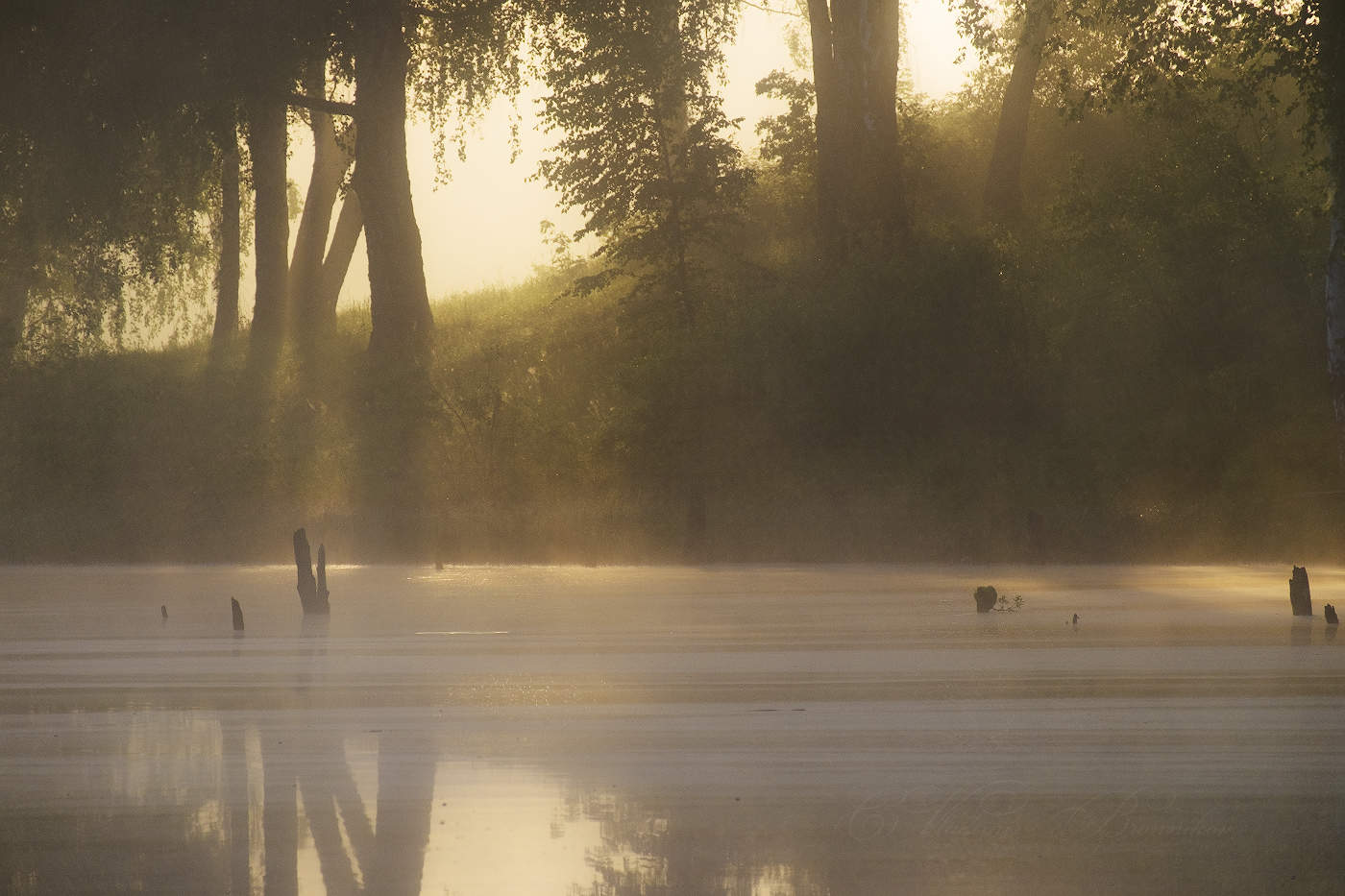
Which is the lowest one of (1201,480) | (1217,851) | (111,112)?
(1217,851)

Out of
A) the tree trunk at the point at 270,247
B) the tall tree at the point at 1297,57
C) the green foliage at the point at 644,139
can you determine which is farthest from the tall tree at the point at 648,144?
the tall tree at the point at 1297,57

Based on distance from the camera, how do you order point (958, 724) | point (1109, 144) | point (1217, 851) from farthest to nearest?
point (1109, 144), point (958, 724), point (1217, 851)

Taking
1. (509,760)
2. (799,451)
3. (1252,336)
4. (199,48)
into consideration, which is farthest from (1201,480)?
(509,760)

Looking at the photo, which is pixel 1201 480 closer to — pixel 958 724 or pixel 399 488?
pixel 399 488

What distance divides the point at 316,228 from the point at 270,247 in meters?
4.41

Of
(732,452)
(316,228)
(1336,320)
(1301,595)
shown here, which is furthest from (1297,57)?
(316,228)

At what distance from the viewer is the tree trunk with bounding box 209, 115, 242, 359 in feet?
144

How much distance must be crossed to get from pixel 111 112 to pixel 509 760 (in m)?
26.5

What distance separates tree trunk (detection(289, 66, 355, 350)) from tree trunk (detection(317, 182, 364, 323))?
333 mm

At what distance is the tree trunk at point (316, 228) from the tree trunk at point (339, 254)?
1.09 ft

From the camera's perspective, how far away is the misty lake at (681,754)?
7398 mm

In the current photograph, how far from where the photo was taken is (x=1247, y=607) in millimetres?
19750

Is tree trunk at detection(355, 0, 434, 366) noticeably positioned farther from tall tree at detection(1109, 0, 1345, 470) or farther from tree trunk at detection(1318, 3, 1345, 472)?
tree trunk at detection(1318, 3, 1345, 472)

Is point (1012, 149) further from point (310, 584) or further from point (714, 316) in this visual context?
point (310, 584)
